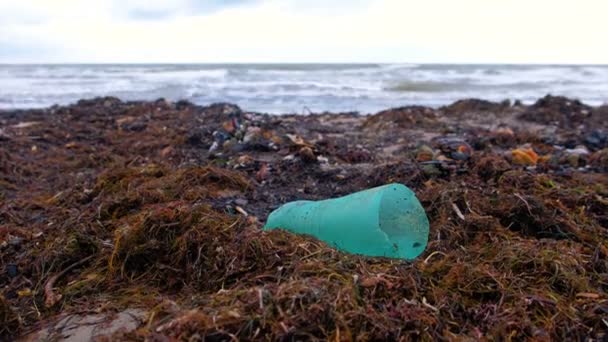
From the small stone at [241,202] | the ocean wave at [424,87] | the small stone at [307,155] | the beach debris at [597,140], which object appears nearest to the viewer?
the small stone at [241,202]

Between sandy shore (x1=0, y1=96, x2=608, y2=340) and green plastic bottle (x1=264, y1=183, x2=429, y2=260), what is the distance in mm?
130

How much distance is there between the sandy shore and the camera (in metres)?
1.75

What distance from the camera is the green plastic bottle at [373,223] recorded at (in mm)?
2484

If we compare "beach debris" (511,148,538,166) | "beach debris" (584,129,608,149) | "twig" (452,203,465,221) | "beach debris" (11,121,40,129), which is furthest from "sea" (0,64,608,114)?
"twig" (452,203,465,221)

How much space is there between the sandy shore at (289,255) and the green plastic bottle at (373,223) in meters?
0.13

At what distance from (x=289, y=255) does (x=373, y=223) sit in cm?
47

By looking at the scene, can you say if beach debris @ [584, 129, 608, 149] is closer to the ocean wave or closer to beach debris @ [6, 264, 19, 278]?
beach debris @ [6, 264, 19, 278]

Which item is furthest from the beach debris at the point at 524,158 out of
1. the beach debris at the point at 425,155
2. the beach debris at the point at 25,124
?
the beach debris at the point at 25,124

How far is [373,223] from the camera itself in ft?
8.10

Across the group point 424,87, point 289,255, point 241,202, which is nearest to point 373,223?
point 289,255

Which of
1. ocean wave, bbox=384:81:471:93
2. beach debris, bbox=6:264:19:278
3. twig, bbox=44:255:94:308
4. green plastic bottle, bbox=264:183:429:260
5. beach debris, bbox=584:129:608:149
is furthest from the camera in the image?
ocean wave, bbox=384:81:471:93

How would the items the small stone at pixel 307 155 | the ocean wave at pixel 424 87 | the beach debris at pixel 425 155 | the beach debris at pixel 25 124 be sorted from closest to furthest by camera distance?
1. the beach debris at pixel 425 155
2. the small stone at pixel 307 155
3. the beach debris at pixel 25 124
4. the ocean wave at pixel 424 87

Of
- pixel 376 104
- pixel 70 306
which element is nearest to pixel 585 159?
pixel 70 306

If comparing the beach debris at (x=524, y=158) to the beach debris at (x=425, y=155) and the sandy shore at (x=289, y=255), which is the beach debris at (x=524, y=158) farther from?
the beach debris at (x=425, y=155)
